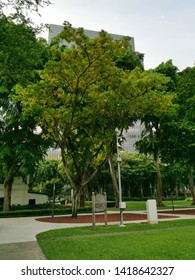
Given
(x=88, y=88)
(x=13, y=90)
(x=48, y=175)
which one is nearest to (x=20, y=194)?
(x=48, y=175)

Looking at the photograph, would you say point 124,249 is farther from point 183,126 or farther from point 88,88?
point 183,126

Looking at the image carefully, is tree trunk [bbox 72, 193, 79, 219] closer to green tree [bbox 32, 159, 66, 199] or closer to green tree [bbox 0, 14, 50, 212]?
→ green tree [bbox 0, 14, 50, 212]

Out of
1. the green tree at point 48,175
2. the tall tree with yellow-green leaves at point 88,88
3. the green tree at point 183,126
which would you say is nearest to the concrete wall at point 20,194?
the green tree at point 48,175

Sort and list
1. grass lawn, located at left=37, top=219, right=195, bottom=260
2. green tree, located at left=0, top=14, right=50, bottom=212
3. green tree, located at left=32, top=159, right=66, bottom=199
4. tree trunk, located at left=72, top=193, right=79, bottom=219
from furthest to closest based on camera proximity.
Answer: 1. green tree, located at left=32, top=159, right=66, bottom=199
2. tree trunk, located at left=72, top=193, right=79, bottom=219
3. green tree, located at left=0, top=14, right=50, bottom=212
4. grass lawn, located at left=37, top=219, right=195, bottom=260

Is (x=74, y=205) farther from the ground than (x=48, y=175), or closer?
closer

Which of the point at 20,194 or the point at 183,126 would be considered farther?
the point at 20,194

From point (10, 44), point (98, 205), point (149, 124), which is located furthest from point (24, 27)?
point (149, 124)

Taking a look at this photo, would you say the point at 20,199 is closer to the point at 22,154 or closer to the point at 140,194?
the point at 22,154

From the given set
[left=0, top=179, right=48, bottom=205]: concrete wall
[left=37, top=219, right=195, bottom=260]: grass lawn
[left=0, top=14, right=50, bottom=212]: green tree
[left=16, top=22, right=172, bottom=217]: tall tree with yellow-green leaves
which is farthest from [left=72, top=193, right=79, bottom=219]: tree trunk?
[left=0, top=179, right=48, bottom=205]: concrete wall

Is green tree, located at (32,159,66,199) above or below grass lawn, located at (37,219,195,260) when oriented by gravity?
above

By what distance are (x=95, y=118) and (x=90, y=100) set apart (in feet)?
4.54

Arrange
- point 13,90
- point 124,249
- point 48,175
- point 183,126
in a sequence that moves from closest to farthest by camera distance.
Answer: point 124,249 → point 13,90 → point 183,126 → point 48,175

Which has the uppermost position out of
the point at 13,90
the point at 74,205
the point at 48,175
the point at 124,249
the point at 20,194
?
the point at 13,90

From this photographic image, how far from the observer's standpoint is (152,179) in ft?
213
